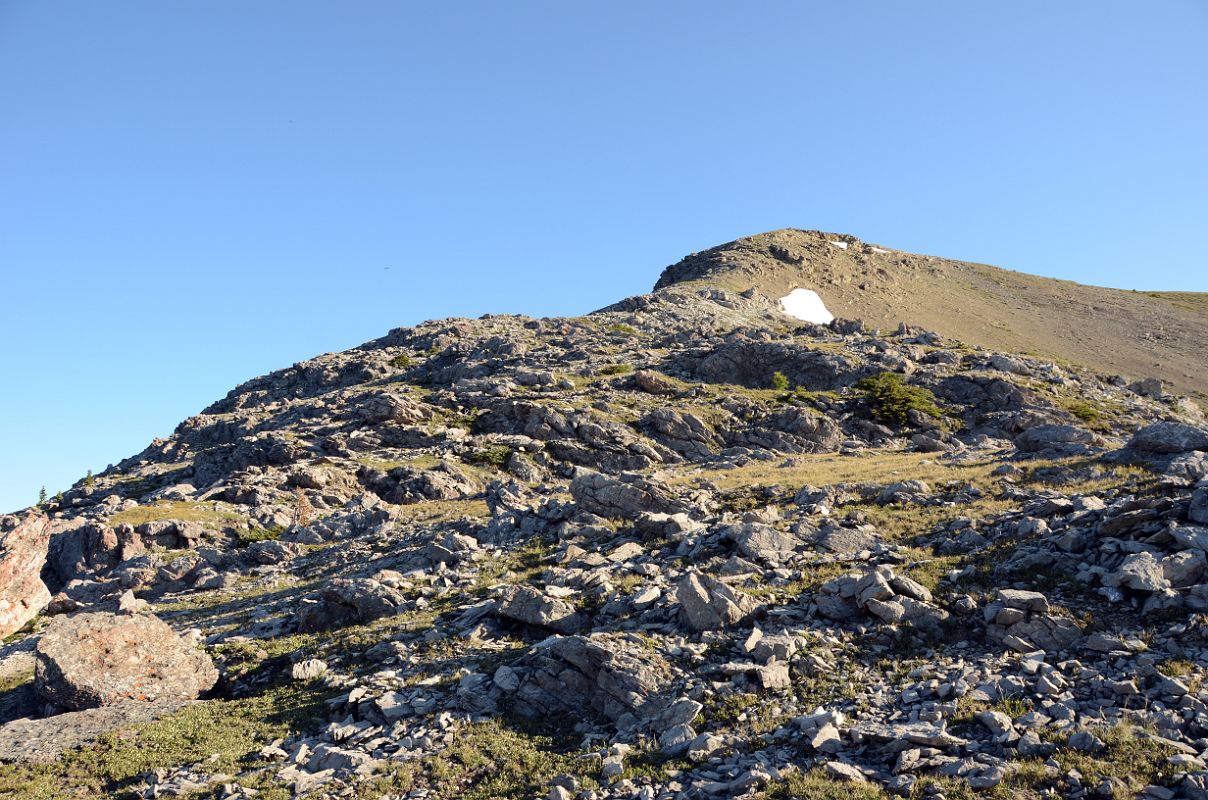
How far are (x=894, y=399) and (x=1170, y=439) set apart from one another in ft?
103

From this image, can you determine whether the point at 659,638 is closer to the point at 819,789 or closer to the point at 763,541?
the point at 763,541

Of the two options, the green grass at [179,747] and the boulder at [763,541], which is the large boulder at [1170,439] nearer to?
the boulder at [763,541]

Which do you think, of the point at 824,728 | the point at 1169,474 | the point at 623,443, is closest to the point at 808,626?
the point at 824,728

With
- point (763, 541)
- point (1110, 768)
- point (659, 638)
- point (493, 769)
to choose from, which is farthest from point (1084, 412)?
point (493, 769)

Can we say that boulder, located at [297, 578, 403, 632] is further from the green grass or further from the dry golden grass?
the dry golden grass

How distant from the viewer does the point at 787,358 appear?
66.4 m

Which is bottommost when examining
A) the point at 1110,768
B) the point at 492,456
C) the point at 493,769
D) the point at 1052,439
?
the point at 493,769

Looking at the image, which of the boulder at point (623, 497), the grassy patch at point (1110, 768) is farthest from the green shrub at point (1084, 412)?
the grassy patch at point (1110, 768)

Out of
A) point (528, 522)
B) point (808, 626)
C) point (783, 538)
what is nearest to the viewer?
point (808, 626)

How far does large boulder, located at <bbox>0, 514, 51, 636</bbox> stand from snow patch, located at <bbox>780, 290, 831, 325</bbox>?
9423 centimetres

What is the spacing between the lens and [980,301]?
395 feet

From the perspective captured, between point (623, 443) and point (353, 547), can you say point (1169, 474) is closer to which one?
point (353, 547)

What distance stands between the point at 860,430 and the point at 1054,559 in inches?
1527

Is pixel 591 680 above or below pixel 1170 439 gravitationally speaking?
below
